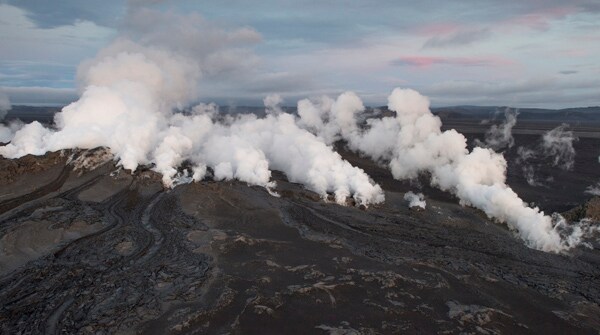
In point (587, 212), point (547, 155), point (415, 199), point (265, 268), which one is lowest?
point (265, 268)

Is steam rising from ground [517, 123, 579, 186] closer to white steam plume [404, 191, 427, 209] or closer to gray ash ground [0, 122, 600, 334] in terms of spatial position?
white steam plume [404, 191, 427, 209]

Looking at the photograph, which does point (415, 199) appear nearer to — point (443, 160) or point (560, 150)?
point (443, 160)

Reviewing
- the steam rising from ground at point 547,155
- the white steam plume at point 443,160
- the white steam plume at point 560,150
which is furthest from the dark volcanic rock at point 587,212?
the white steam plume at point 560,150

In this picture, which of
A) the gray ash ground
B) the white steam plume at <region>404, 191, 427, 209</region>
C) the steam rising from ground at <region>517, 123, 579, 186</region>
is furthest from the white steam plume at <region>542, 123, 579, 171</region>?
the gray ash ground

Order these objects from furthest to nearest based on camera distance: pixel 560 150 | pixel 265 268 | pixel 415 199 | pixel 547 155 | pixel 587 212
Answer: pixel 560 150 < pixel 547 155 < pixel 415 199 < pixel 587 212 < pixel 265 268

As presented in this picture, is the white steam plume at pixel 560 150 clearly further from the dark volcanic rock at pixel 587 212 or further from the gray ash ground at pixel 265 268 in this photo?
the gray ash ground at pixel 265 268

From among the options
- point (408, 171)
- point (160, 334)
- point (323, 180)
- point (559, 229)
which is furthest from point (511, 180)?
point (160, 334)

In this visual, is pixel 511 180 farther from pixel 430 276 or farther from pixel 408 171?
pixel 430 276

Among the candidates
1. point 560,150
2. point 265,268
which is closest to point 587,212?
point 265,268
